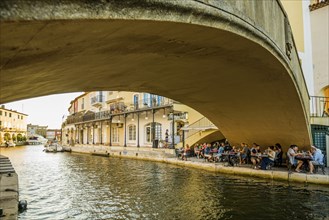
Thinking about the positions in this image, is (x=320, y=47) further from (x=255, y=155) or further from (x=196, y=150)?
(x=196, y=150)

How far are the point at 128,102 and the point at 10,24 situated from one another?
3705 centimetres

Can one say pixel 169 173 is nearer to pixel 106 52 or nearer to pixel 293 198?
pixel 293 198

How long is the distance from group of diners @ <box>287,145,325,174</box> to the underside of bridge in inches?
46.2

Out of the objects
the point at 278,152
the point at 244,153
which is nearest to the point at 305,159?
the point at 278,152

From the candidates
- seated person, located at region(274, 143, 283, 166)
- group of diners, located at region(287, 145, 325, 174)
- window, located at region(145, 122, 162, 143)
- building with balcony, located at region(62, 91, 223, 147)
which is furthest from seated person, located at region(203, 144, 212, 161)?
window, located at region(145, 122, 162, 143)

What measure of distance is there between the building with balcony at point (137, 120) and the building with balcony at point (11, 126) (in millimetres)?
29945

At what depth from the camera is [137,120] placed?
119ft

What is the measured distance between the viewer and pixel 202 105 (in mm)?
13664

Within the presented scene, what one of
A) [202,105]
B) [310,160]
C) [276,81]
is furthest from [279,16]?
[310,160]

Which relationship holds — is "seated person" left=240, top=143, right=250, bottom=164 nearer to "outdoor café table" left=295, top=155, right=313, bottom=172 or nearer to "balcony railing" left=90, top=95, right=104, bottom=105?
"outdoor café table" left=295, top=155, right=313, bottom=172

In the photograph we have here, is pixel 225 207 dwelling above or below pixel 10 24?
below

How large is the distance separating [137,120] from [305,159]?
24.2m

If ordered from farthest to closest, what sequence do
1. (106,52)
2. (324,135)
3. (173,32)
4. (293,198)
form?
(324,135), (293,198), (106,52), (173,32)

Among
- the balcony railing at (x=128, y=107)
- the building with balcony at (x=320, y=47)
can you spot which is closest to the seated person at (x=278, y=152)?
the building with balcony at (x=320, y=47)
